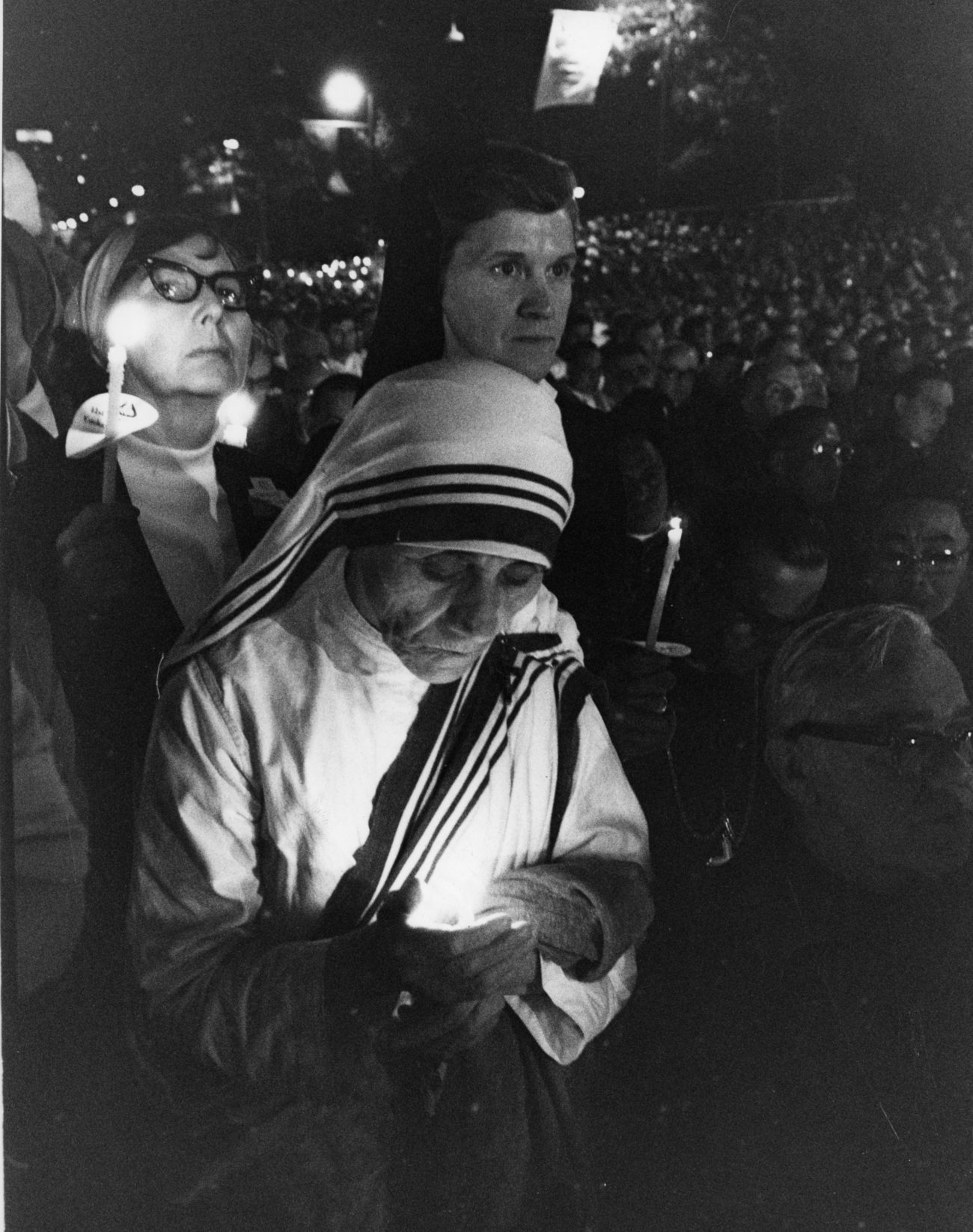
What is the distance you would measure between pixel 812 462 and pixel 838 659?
0.36 m

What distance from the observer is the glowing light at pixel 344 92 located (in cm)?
214

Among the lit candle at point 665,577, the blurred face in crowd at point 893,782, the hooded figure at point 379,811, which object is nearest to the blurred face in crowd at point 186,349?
the hooded figure at point 379,811

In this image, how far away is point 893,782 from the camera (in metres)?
2.45

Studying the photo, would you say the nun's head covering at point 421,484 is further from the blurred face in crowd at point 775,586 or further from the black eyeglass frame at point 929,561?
the black eyeglass frame at point 929,561

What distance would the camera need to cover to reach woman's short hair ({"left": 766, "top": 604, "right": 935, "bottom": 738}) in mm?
2365

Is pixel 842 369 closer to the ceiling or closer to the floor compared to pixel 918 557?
closer to the ceiling

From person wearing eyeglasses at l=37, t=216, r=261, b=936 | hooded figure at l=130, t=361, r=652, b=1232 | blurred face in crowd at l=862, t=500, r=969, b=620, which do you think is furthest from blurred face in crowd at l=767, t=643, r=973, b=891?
person wearing eyeglasses at l=37, t=216, r=261, b=936

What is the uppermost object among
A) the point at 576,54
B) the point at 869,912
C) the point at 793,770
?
the point at 576,54

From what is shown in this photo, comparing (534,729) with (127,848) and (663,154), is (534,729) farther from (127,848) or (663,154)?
(663,154)

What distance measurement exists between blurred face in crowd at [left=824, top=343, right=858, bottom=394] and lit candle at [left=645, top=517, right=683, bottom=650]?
1.26 feet

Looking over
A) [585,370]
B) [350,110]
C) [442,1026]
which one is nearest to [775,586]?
[585,370]

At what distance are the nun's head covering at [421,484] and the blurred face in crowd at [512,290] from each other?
0.05 meters

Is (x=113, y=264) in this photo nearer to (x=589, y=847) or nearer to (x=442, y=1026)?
(x=589, y=847)

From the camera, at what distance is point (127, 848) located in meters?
2.17
